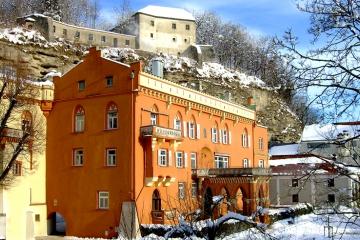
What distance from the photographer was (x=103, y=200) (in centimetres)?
3069

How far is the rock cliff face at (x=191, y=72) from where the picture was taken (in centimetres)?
5938

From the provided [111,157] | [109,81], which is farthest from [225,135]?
[109,81]

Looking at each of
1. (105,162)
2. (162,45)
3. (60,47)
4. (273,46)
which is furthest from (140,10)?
(273,46)

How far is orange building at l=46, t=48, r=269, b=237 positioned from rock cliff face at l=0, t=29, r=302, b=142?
24.4 m

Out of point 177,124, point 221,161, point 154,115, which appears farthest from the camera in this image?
point 221,161

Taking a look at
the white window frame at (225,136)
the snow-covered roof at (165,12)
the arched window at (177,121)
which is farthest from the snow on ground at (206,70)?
the arched window at (177,121)

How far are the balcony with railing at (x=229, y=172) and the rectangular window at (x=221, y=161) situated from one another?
3.59 m

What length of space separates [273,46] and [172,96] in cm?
2657

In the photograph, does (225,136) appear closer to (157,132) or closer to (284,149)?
(157,132)

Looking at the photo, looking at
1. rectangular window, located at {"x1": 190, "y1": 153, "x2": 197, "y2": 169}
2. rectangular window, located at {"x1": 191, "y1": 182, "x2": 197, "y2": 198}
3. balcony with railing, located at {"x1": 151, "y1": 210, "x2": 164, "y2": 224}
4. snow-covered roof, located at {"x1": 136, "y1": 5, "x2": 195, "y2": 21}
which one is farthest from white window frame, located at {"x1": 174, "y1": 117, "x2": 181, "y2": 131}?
snow-covered roof, located at {"x1": 136, "y1": 5, "x2": 195, "y2": 21}

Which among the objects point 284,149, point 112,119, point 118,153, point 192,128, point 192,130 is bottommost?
point 118,153

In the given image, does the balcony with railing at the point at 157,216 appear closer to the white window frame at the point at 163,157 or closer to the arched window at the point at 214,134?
the white window frame at the point at 163,157

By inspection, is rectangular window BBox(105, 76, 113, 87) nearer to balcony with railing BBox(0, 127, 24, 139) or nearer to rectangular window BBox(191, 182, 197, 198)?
balcony with railing BBox(0, 127, 24, 139)

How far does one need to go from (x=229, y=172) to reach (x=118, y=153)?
943 centimetres
